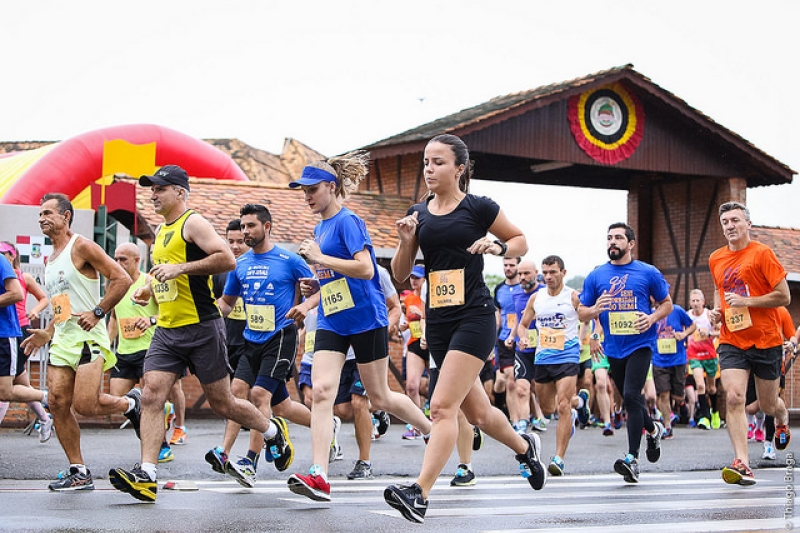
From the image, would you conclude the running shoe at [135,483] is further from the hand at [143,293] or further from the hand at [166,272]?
the hand at [143,293]

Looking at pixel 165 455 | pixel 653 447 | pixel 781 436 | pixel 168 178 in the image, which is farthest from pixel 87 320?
pixel 781 436

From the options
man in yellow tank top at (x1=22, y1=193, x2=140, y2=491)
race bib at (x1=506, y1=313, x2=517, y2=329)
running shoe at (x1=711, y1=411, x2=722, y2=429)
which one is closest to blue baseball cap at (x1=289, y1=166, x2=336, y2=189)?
man in yellow tank top at (x1=22, y1=193, x2=140, y2=491)

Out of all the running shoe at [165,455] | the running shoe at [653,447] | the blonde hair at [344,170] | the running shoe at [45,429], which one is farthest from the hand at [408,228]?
the running shoe at [45,429]

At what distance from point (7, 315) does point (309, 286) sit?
342 cm

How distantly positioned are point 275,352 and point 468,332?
3262 millimetres

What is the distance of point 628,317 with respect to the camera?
412 inches

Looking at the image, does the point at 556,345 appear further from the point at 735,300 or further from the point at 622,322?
the point at 735,300

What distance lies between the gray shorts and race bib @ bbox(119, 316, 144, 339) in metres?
4.37

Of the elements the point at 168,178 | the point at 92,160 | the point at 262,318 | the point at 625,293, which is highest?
the point at 92,160

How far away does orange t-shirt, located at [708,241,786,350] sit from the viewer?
10.1m

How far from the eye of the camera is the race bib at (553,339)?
12.2 metres

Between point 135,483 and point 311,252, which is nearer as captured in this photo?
point 135,483

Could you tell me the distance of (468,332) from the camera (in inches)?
280

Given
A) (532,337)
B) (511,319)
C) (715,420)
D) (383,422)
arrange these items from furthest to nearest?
(715,420)
(511,319)
(532,337)
(383,422)
